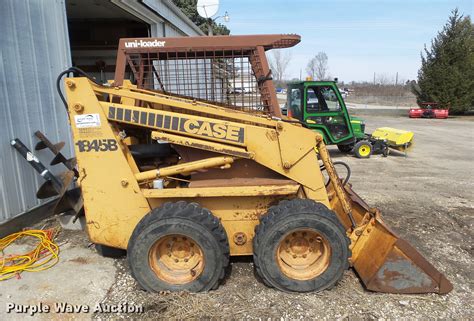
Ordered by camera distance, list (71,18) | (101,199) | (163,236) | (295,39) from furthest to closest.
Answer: (71,18) → (295,39) → (101,199) → (163,236)

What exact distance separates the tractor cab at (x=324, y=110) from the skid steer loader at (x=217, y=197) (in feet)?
18.4

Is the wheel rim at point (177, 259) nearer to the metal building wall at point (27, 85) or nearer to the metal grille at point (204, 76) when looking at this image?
the metal grille at point (204, 76)

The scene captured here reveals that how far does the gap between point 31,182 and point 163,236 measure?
2573 millimetres

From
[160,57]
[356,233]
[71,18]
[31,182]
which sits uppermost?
[71,18]

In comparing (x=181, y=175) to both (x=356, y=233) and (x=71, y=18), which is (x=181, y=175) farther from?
(x=71, y=18)

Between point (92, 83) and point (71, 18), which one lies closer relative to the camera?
point (92, 83)

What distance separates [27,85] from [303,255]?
3.89 meters

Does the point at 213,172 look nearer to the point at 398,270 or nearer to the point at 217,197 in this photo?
the point at 217,197

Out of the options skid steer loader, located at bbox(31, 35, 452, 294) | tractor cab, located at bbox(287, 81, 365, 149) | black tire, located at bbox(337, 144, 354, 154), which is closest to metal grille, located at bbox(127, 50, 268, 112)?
skid steer loader, located at bbox(31, 35, 452, 294)

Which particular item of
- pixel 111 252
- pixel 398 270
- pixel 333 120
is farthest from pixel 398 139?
pixel 111 252

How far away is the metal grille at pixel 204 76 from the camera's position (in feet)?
11.5

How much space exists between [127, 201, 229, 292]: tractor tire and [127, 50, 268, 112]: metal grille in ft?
4.27

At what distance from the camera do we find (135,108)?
10.1 feet

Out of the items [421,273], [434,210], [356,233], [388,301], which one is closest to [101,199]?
[356,233]
